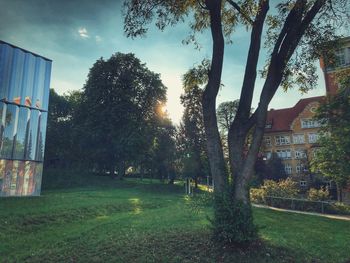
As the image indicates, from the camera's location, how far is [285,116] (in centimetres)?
6391

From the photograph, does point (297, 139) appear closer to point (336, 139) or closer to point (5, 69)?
point (336, 139)

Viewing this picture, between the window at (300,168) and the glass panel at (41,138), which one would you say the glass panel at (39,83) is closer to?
the glass panel at (41,138)

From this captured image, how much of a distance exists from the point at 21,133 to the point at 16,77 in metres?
4.69

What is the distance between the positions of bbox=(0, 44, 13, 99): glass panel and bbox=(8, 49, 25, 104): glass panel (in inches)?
10.5

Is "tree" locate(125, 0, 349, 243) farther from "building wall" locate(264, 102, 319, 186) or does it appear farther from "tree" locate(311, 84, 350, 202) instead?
"building wall" locate(264, 102, 319, 186)

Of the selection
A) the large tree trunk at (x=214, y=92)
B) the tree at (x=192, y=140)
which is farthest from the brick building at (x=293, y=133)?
the large tree trunk at (x=214, y=92)

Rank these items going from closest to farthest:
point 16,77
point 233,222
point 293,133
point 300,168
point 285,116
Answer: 1. point 233,222
2. point 16,77
3. point 300,168
4. point 293,133
5. point 285,116

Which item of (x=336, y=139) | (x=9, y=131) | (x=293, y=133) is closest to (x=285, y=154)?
(x=293, y=133)

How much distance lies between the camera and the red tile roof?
202 feet

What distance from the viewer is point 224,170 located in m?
8.84

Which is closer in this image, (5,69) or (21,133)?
(5,69)

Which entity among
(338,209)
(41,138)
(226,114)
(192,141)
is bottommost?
(338,209)

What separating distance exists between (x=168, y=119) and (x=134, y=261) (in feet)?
144

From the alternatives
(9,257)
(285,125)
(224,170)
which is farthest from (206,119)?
(285,125)
